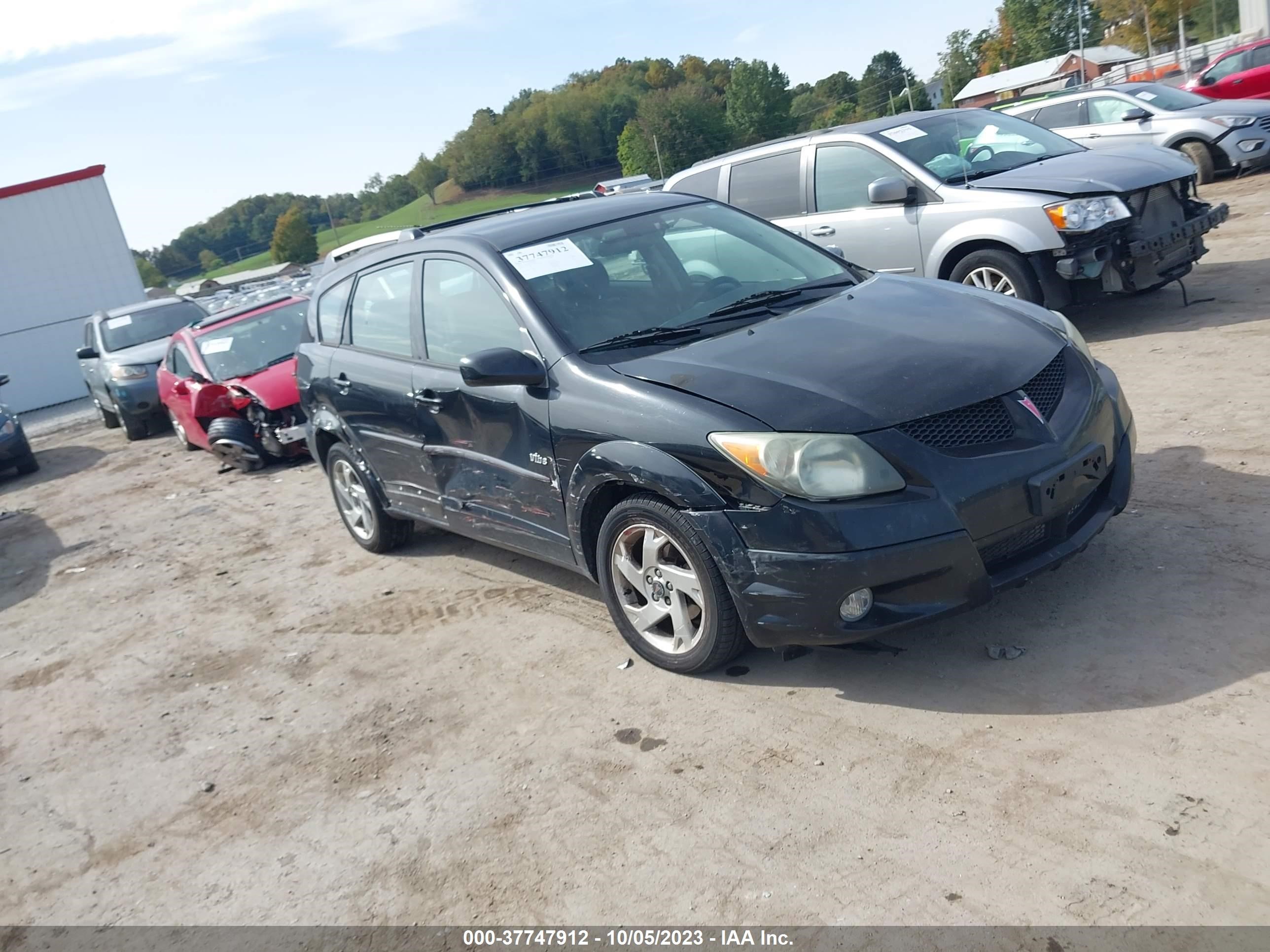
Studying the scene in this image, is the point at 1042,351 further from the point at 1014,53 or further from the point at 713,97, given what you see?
the point at 1014,53

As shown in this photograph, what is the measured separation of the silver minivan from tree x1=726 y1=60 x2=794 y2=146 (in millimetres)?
71882

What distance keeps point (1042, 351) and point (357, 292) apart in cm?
381

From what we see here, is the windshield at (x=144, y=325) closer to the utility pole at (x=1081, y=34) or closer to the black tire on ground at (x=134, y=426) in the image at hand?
the black tire on ground at (x=134, y=426)

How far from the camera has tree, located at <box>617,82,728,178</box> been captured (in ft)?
246

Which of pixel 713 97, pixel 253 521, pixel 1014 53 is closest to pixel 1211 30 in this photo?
pixel 713 97

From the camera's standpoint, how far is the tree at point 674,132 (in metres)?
75.1

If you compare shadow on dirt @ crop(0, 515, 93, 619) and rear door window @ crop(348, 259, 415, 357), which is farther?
shadow on dirt @ crop(0, 515, 93, 619)

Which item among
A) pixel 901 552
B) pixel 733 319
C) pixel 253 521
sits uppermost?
pixel 733 319

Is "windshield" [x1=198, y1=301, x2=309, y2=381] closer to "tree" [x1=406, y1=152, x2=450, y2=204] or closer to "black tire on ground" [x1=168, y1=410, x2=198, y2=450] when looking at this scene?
"black tire on ground" [x1=168, y1=410, x2=198, y2=450]

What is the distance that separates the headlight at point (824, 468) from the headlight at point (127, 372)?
13.3 metres

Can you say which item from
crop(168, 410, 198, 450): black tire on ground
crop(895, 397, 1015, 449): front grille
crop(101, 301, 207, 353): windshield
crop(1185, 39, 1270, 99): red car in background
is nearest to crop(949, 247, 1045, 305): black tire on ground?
crop(895, 397, 1015, 449): front grille

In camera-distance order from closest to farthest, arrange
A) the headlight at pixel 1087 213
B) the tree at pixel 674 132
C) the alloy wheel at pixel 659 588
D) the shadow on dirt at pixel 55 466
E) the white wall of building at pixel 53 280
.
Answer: the alloy wheel at pixel 659 588, the headlight at pixel 1087 213, the shadow on dirt at pixel 55 466, the white wall of building at pixel 53 280, the tree at pixel 674 132

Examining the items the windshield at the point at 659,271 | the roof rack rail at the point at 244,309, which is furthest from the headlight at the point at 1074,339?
the roof rack rail at the point at 244,309

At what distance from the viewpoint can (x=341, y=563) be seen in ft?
22.9
